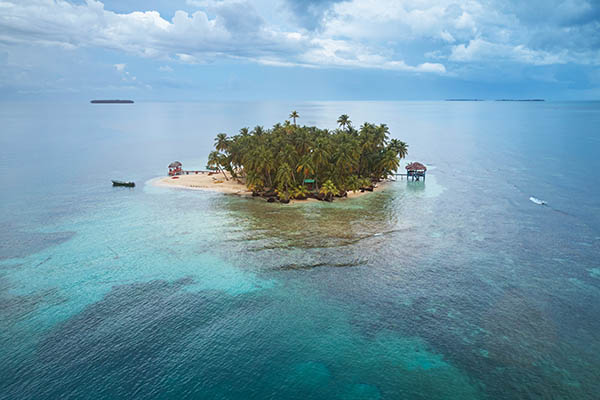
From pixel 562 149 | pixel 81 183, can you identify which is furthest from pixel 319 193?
pixel 562 149

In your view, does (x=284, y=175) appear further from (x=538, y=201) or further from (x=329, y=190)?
(x=538, y=201)

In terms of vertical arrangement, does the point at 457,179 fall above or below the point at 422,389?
above

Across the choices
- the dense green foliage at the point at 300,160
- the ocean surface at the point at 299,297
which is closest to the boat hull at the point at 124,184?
the ocean surface at the point at 299,297

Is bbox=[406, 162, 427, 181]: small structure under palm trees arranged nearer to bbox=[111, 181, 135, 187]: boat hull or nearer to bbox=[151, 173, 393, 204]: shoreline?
bbox=[151, 173, 393, 204]: shoreline

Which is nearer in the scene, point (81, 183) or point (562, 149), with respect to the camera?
point (81, 183)

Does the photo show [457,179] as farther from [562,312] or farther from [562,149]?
[562,149]

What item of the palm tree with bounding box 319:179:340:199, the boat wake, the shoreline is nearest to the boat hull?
the shoreline
